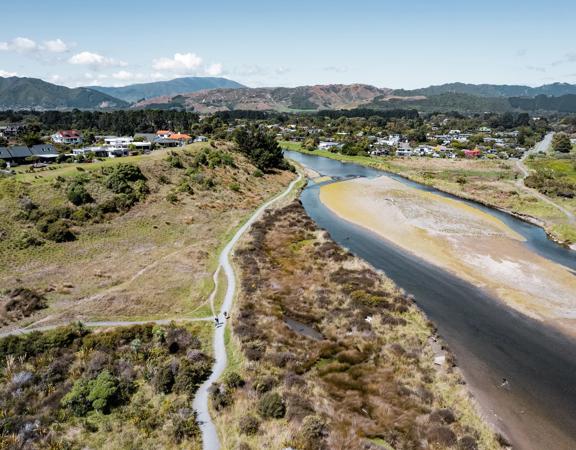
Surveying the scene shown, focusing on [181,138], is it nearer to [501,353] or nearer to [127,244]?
[127,244]

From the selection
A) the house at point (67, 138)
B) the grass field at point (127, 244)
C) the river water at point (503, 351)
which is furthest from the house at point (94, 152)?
the river water at point (503, 351)

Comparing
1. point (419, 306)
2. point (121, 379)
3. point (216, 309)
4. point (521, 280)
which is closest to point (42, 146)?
point (216, 309)

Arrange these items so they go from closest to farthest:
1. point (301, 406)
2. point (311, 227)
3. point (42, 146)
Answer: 1. point (301, 406)
2. point (311, 227)
3. point (42, 146)

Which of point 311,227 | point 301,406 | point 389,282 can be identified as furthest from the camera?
point 311,227

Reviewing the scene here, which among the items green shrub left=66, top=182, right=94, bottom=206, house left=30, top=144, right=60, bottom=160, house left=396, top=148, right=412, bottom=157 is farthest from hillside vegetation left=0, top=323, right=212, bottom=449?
house left=396, top=148, right=412, bottom=157

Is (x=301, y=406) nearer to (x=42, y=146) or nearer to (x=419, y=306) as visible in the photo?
(x=419, y=306)
